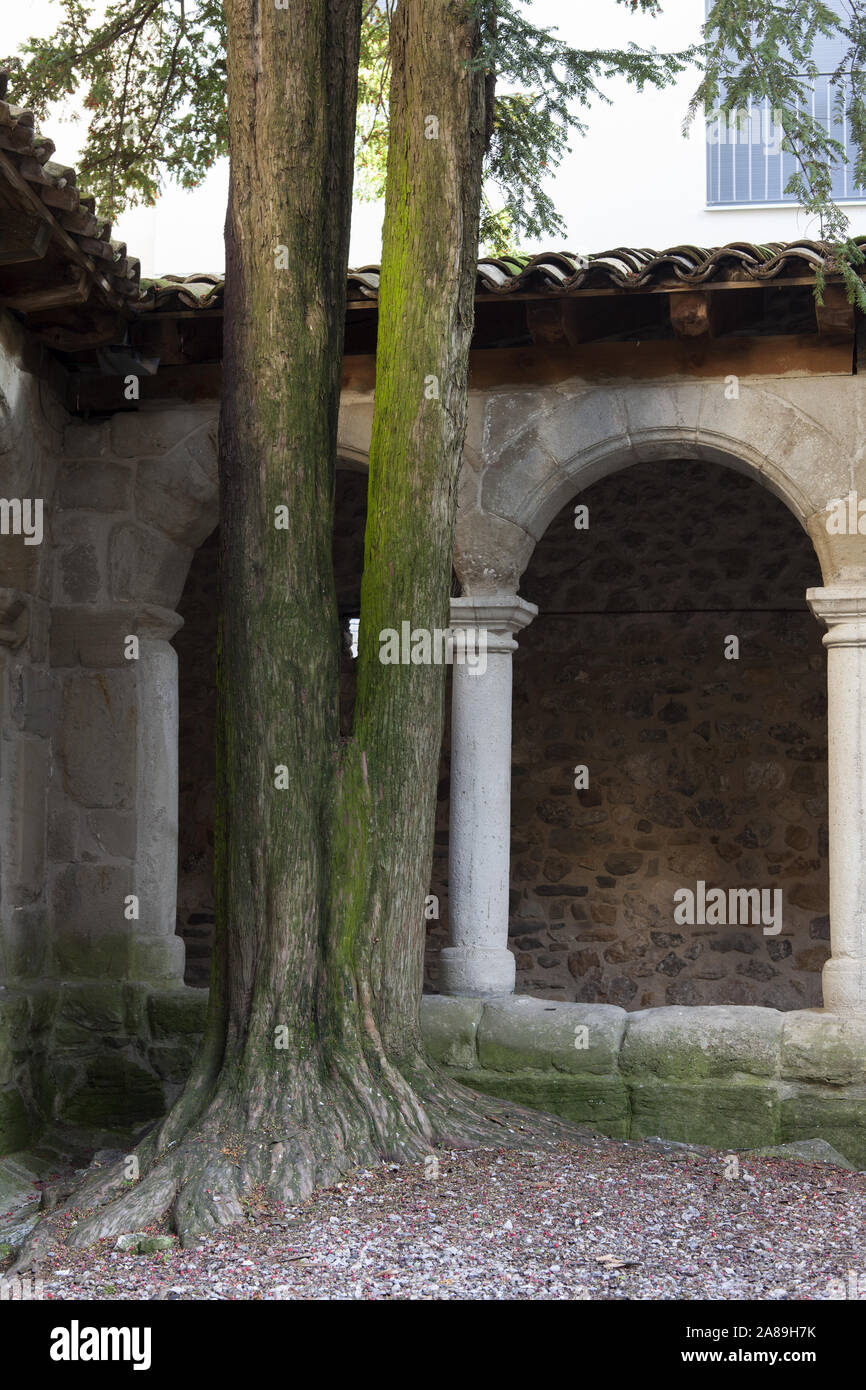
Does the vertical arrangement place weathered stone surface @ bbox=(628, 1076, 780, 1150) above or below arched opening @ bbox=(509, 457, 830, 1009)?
below

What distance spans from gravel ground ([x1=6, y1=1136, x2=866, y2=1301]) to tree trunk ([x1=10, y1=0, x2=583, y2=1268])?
0.27 metres

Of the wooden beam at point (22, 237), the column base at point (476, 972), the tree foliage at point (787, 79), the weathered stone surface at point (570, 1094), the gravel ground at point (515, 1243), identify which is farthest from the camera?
the column base at point (476, 972)

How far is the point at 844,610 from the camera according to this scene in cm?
453

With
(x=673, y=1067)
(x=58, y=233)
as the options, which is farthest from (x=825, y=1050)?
(x=58, y=233)

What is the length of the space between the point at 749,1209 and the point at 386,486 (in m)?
2.12

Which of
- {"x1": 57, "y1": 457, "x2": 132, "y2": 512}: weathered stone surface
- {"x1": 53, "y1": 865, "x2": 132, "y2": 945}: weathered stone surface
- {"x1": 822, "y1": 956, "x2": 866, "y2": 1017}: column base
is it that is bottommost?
{"x1": 822, "y1": 956, "x2": 866, "y2": 1017}: column base

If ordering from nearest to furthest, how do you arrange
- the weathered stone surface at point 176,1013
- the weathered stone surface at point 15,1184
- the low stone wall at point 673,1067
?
the weathered stone surface at point 15,1184, the low stone wall at point 673,1067, the weathered stone surface at point 176,1013

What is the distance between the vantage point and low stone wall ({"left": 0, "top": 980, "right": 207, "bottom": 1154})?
4879 mm

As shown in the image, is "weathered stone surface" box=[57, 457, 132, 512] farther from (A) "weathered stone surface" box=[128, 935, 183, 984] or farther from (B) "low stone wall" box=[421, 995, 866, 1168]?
(B) "low stone wall" box=[421, 995, 866, 1168]

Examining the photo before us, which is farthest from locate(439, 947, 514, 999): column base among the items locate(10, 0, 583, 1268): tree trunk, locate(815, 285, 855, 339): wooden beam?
locate(815, 285, 855, 339): wooden beam

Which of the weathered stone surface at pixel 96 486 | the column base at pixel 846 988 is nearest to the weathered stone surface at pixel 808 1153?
the column base at pixel 846 988

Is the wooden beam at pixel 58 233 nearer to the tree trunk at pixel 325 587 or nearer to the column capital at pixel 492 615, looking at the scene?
the tree trunk at pixel 325 587

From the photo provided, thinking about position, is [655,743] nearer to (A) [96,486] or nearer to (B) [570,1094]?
(B) [570,1094]

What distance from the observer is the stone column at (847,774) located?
4.46 meters
